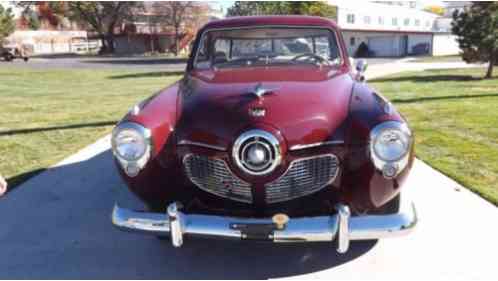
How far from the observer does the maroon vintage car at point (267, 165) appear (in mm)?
2666

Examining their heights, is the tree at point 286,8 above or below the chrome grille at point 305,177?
above

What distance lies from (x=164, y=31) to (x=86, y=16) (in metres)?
7.95

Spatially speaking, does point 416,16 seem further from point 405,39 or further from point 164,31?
point 164,31

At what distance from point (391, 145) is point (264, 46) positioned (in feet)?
6.22

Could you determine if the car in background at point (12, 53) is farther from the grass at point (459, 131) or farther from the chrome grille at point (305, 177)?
the chrome grille at point (305, 177)

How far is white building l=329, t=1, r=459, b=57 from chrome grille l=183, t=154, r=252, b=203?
41638 millimetres

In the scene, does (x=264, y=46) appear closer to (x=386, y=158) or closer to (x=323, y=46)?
(x=323, y=46)

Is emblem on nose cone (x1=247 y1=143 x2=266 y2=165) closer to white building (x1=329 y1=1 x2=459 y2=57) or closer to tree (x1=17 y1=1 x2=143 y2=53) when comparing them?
white building (x1=329 y1=1 x2=459 y2=57)

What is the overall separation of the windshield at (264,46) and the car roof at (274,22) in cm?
5

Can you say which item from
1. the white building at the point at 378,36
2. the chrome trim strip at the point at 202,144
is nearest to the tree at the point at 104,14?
the white building at the point at 378,36

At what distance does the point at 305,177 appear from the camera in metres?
2.78

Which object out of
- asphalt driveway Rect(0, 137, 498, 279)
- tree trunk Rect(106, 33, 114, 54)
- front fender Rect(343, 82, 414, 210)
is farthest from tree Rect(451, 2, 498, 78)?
tree trunk Rect(106, 33, 114, 54)

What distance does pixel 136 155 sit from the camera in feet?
→ 9.30

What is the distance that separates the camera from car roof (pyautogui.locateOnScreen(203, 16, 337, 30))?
418cm
